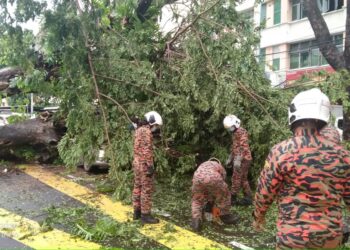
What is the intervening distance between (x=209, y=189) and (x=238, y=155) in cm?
136

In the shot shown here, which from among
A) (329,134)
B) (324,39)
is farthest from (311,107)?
(324,39)

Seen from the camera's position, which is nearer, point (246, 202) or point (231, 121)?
point (231, 121)

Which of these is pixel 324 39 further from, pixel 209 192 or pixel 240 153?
pixel 209 192

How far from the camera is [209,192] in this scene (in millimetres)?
5336

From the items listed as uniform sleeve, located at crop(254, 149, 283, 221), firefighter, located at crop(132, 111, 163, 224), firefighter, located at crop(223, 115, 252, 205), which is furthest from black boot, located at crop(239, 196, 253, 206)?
uniform sleeve, located at crop(254, 149, 283, 221)

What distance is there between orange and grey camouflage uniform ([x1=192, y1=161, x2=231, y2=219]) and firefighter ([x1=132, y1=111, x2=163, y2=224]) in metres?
0.62

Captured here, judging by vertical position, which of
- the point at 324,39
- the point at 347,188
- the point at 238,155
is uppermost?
the point at 324,39

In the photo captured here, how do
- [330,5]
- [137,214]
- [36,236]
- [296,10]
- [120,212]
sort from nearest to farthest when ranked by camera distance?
1. [36,236]
2. [137,214]
3. [120,212]
4. [330,5]
5. [296,10]

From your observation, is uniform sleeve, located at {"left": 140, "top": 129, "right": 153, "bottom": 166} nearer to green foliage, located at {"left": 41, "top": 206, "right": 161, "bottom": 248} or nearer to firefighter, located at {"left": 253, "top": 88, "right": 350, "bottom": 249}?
green foliage, located at {"left": 41, "top": 206, "right": 161, "bottom": 248}

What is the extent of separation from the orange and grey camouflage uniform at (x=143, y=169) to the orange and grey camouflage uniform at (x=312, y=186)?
10.7 feet

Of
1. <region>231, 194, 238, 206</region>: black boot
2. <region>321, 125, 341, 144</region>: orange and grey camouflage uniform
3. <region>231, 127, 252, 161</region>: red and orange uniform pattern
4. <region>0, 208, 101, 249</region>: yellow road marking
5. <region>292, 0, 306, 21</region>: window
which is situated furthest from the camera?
<region>292, 0, 306, 21</region>: window

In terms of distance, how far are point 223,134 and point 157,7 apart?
10.0 feet

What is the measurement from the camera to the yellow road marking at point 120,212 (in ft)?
15.9

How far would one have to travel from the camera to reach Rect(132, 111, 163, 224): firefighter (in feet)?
17.9
